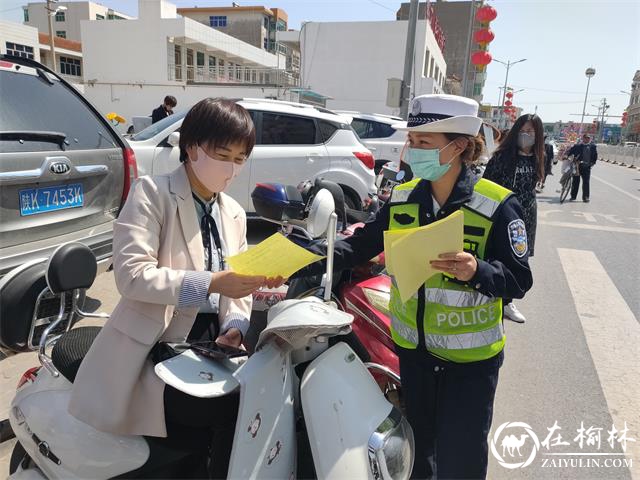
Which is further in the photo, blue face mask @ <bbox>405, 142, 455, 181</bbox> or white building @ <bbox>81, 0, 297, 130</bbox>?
white building @ <bbox>81, 0, 297, 130</bbox>

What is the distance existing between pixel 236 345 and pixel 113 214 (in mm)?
2297

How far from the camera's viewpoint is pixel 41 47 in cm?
3616

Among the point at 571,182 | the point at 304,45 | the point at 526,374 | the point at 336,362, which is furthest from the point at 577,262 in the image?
the point at 304,45

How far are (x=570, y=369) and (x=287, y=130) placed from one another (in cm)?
465

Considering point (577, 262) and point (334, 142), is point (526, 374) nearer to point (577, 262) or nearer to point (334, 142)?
point (577, 262)

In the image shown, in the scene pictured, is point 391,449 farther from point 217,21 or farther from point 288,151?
point 217,21

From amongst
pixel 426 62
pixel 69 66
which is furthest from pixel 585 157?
pixel 69 66

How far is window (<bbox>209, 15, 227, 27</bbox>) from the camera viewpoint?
166 ft

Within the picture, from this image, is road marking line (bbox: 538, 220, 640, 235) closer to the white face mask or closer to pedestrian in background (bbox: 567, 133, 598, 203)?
pedestrian in background (bbox: 567, 133, 598, 203)

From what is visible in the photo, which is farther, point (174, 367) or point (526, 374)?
point (526, 374)

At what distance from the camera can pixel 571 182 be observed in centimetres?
1286

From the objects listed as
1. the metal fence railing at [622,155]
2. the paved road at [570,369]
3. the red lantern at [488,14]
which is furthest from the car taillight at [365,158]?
the metal fence railing at [622,155]

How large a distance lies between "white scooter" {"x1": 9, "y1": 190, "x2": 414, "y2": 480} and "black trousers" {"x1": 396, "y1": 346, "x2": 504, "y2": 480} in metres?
0.32

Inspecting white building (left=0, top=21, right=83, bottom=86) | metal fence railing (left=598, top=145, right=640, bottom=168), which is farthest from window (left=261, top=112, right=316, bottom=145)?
metal fence railing (left=598, top=145, right=640, bottom=168)
